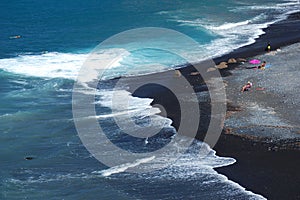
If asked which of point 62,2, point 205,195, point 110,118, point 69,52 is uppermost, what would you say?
point 62,2

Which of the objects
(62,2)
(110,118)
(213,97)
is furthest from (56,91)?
(62,2)

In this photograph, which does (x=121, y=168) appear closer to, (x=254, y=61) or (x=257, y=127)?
(x=257, y=127)

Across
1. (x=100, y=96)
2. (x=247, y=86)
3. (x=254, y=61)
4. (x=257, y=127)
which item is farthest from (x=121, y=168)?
(x=254, y=61)

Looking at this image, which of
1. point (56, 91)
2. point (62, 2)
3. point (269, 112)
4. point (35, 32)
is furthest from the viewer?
point (62, 2)

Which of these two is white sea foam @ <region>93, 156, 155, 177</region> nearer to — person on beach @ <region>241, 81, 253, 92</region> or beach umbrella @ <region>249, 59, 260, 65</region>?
person on beach @ <region>241, 81, 253, 92</region>

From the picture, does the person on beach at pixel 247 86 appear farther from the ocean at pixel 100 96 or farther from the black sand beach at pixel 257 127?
the ocean at pixel 100 96

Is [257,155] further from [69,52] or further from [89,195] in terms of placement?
[69,52]

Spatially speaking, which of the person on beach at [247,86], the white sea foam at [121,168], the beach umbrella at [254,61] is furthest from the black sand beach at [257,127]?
the white sea foam at [121,168]
